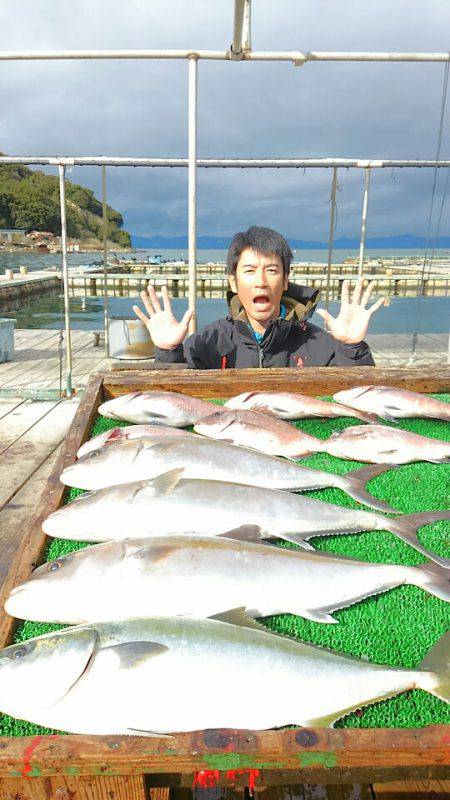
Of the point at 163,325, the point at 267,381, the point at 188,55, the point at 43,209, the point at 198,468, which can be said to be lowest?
the point at 198,468

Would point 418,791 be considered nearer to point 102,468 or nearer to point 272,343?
→ point 102,468

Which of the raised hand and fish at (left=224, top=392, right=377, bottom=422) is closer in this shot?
fish at (left=224, top=392, right=377, bottom=422)

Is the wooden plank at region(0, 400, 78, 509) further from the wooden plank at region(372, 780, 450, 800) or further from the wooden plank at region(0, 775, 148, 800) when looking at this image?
the wooden plank at region(372, 780, 450, 800)

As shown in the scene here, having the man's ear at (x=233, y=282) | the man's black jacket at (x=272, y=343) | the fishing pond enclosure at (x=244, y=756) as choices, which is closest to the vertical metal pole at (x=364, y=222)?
the man's black jacket at (x=272, y=343)

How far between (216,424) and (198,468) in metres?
0.45

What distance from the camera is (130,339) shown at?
10492mm

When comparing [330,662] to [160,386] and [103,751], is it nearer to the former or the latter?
[103,751]

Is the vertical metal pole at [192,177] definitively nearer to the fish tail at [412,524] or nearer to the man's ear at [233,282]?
the man's ear at [233,282]

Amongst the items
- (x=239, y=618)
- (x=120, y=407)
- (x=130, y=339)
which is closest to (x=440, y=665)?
(x=239, y=618)

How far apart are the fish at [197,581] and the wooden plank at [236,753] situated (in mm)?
407

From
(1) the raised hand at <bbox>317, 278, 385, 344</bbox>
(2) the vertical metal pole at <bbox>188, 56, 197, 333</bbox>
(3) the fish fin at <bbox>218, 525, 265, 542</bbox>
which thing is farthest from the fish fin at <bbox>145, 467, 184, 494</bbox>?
(2) the vertical metal pole at <bbox>188, 56, 197, 333</bbox>

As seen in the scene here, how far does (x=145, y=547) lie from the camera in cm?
166

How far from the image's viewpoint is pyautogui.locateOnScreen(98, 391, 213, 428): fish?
108 inches

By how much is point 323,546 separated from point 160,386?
61.6 inches
